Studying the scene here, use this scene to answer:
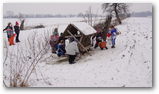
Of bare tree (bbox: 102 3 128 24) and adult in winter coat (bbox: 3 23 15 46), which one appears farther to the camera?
adult in winter coat (bbox: 3 23 15 46)

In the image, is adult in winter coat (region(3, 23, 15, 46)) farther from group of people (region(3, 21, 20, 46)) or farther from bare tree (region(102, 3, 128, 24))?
bare tree (region(102, 3, 128, 24))

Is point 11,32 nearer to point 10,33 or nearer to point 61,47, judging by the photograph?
point 10,33

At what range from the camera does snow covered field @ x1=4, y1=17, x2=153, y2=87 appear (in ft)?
15.8

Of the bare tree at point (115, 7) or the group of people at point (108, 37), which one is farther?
the group of people at point (108, 37)

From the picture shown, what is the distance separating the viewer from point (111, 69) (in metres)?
5.27

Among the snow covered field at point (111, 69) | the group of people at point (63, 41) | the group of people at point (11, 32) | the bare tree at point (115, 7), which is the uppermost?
the bare tree at point (115, 7)

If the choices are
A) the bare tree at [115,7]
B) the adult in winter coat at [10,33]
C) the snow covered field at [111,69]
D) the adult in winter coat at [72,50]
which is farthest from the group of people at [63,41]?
the adult in winter coat at [10,33]

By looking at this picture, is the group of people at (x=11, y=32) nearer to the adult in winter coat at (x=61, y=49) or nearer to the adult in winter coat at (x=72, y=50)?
the adult in winter coat at (x=61, y=49)

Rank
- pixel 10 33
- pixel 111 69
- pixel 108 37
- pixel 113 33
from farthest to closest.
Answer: pixel 108 37 → pixel 113 33 → pixel 10 33 → pixel 111 69

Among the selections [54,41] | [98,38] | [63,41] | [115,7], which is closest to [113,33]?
[98,38]

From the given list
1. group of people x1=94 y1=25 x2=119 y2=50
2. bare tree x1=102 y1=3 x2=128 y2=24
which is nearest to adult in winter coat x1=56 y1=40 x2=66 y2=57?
group of people x1=94 y1=25 x2=119 y2=50

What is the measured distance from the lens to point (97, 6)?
5543 millimetres

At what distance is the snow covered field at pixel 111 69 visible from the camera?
4824 mm

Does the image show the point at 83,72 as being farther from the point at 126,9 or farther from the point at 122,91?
the point at 126,9
